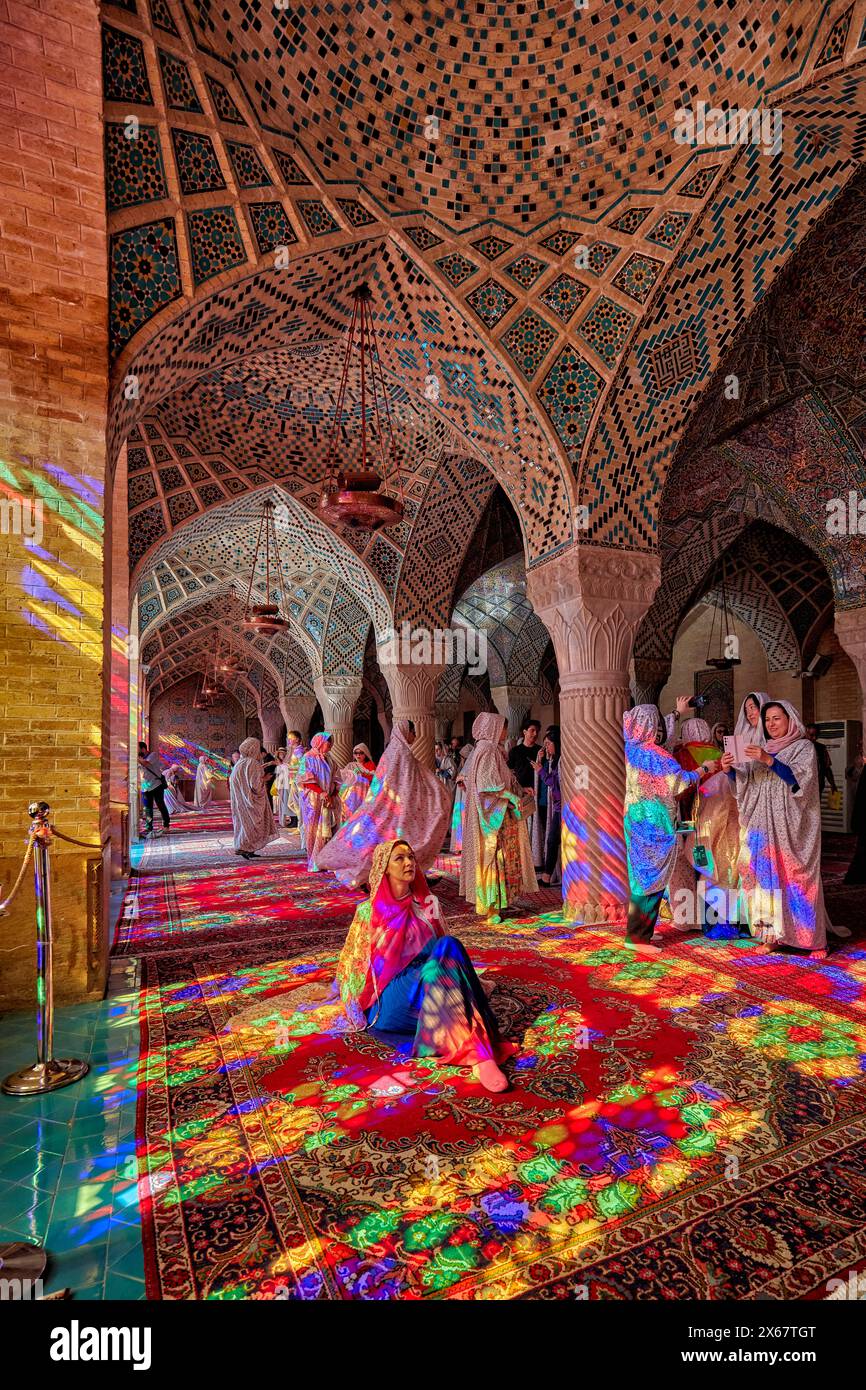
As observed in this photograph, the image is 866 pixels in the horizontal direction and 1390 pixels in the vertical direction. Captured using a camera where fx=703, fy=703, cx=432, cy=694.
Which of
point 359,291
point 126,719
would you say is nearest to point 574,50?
point 359,291

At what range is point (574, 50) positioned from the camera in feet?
18.3

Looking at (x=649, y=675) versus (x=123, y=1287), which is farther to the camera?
(x=649, y=675)

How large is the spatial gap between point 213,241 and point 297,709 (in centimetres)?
1446

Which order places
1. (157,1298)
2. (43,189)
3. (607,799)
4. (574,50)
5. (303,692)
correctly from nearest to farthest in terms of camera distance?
1. (157,1298)
2. (43,189)
3. (574,50)
4. (607,799)
5. (303,692)

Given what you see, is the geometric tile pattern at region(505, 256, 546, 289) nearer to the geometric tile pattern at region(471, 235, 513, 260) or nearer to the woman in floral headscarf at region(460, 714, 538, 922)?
the geometric tile pattern at region(471, 235, 513, 260)

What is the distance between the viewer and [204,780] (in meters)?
26.5

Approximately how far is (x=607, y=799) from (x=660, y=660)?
7.51 m

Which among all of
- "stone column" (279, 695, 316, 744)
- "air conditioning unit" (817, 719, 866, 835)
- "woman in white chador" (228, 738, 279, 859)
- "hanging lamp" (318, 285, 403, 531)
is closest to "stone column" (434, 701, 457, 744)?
"stone column" (279, 695, 316, 744)

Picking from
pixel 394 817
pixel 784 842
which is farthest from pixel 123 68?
pixel 784 842

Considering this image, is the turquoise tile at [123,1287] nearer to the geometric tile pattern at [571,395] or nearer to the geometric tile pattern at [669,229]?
the geometric tile pattern at [571,395]

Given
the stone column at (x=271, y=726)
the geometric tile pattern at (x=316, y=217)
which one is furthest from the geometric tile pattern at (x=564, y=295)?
the stone column at (x=271, y=726)

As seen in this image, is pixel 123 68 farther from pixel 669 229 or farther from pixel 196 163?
pixel 669 229

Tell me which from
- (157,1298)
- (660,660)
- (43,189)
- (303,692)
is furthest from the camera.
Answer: (303,692)

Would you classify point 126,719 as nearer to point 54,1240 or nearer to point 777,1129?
point 54,1240
